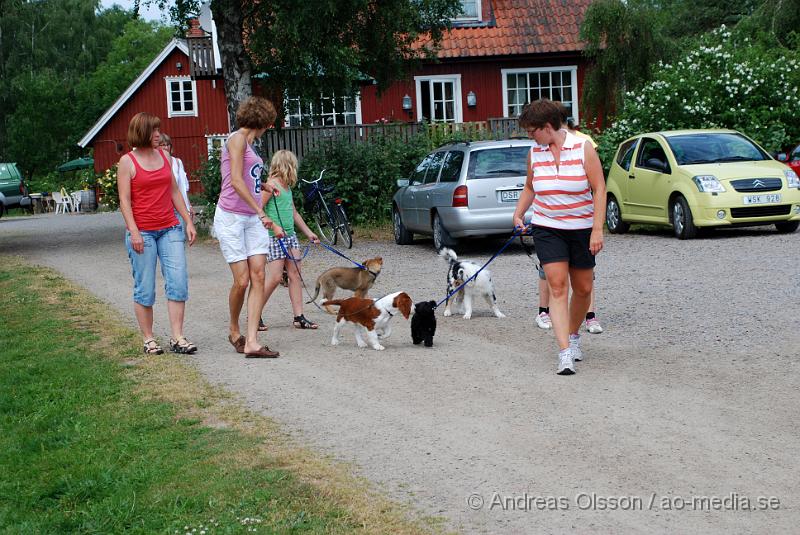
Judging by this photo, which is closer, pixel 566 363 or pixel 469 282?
pixel 566 363

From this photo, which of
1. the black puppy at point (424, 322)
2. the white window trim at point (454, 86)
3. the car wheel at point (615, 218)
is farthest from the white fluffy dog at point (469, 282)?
the white window trim at point (454, 86)

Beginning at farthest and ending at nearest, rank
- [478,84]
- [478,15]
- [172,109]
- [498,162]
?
[172,109]
[478,84]
[478,15]
[498,162]

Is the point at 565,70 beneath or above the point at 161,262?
above

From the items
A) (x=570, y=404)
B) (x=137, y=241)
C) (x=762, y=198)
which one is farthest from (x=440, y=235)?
(x=570, y=404)

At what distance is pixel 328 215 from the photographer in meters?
19.7

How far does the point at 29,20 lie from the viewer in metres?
72.0

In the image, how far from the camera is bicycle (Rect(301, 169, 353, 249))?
62.7 feet

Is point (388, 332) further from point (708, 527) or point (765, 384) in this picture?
point (708, 527)

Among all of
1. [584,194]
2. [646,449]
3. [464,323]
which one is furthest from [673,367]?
[464,323]

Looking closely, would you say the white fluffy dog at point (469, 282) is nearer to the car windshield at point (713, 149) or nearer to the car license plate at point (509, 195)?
the car license plate at point (509, 195)

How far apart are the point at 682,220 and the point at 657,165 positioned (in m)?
1.16

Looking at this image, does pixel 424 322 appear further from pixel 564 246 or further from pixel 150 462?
pixel 150 462

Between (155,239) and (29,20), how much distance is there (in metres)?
68.2

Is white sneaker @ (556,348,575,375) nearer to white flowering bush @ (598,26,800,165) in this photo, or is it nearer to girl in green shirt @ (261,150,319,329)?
girl in green shirt @ (261,150,319,329)
